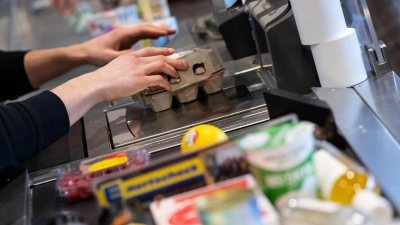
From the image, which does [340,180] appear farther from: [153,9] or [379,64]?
[153,9]

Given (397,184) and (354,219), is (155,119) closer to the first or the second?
(397,184)

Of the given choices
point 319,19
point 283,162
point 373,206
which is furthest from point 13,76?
point 373,206

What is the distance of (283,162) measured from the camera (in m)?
0.75

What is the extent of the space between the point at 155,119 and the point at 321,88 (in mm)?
403

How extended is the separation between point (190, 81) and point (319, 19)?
0.35 metres

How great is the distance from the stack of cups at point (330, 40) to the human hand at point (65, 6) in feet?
5.89

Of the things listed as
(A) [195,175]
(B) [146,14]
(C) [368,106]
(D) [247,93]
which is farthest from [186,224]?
(B) [146,14]

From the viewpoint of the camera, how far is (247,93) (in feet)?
4.67

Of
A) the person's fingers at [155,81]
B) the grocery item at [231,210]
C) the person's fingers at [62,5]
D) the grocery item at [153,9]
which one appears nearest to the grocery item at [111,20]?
the grocery item at [153,9]

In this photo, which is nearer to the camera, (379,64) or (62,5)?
(379,64)

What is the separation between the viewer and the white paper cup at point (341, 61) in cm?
125

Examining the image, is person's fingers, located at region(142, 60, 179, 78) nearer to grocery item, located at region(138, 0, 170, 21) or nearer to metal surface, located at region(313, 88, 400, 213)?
metal surface, located at region(313, 88, 400, 213)

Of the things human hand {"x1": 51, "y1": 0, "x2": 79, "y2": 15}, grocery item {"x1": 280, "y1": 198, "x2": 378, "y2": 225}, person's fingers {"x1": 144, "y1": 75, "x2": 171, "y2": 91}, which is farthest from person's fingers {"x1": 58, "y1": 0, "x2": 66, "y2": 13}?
grocery item {"x1": 280, "y1": 198, "x2": 378, "y2": 225}

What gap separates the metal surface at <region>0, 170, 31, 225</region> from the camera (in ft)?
3.35
